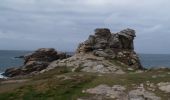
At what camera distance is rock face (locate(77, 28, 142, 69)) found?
70438mm

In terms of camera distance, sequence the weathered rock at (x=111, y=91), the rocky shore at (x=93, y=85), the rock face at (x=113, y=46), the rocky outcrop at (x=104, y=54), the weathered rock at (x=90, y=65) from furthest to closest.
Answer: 1. the rock face at (x=113, y=46)
2. the rocky outcrop at (x=104, y=54)
3. the weathered rock at (x=90, y=65)
4. the rocky shore at (x=93, y=85)
5. the weathered rock at (x=111, y=91)

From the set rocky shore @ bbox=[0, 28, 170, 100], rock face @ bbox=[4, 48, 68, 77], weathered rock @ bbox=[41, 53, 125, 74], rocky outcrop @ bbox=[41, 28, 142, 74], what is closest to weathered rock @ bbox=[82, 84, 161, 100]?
rocky shore @ bbox=[0, 28, 170, 100]

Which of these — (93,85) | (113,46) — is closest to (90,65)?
(113,46)

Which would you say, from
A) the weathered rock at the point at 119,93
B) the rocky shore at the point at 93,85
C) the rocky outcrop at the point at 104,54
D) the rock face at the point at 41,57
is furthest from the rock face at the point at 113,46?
the weathered rock at the point at 119,93

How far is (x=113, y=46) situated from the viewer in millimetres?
73875

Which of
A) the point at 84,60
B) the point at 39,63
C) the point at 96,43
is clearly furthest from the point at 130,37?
the point at 39,63

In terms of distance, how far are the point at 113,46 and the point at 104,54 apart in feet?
16.1

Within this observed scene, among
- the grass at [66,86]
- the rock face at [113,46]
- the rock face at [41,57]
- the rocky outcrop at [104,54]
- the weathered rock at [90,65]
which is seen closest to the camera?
the grass at [66,86]

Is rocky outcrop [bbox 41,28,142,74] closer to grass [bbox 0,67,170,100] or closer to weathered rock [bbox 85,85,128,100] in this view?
grass [bbox 0,67,170,100]

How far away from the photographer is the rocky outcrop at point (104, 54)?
6122 centimetres

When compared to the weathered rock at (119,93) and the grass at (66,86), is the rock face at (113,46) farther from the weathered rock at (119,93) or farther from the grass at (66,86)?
the weathered rock at (119,93)

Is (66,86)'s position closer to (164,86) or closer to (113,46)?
(164,86)

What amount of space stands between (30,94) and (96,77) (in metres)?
8.69

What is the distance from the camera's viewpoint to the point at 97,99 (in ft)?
134
